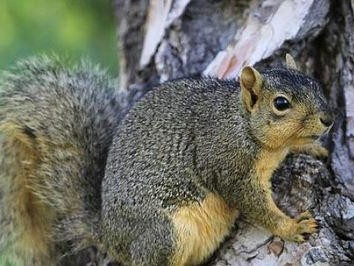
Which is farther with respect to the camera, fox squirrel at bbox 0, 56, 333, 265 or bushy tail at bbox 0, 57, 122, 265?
bushy tail at bbox 0, 57, 122, 265

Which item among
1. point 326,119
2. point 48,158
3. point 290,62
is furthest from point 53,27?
point 326,119

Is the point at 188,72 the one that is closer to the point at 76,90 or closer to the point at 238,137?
the point at 76,90

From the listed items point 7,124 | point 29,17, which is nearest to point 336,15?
point 7,124

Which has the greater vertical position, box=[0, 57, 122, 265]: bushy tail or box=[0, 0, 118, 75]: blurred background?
box=[0, 0, 118, 75]: blurred background

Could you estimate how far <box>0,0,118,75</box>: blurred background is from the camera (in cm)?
381

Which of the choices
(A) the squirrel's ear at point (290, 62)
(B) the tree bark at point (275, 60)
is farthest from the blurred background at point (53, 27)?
(A) the squirrel's ear at point (290, 62)

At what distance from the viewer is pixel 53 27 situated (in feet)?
12.9

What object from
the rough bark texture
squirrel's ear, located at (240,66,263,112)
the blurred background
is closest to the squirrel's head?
squirrel's ear, located at (240,66,263,112)

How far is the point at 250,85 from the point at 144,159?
15.2 inches

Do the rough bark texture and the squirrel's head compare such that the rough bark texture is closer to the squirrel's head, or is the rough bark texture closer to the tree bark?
the tree bark

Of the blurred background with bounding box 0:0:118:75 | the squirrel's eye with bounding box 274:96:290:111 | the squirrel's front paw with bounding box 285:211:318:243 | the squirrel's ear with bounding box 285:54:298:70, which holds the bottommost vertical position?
the squirrel's front paw with bounding box 285:211:318:243

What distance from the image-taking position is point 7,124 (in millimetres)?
2912

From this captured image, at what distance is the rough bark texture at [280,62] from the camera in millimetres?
2512

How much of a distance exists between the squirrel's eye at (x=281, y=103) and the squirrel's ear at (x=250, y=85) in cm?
7
